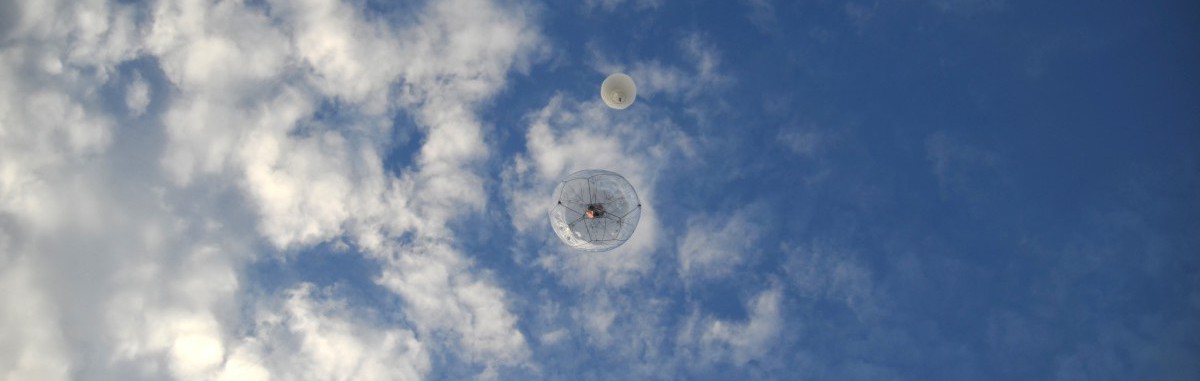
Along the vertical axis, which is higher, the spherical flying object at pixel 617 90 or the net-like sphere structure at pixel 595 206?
the spherical flying object at pixel 617 90

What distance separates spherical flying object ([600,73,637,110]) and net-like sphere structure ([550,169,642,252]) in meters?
2.48

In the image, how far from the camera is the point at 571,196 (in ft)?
72.0

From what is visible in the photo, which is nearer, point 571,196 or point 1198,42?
point 571,196

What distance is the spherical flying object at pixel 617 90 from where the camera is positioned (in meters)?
22.5

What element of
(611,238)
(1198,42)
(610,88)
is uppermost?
(1198,42)

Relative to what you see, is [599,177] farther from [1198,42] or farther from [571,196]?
[1198,42]

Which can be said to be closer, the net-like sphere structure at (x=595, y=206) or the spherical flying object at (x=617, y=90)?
the net-like sphere structure at (x=595, y=206)

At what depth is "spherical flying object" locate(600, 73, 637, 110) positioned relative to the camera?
2254 centimetres

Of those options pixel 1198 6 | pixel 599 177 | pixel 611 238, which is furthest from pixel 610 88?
pixel 1198 6

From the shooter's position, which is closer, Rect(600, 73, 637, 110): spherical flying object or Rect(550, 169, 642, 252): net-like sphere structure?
Rect(550, 169, 642, 252): net-like sphere structure

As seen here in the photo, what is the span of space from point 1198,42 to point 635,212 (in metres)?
22.6

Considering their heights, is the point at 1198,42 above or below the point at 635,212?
above

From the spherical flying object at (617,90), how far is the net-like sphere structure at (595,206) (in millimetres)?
2480

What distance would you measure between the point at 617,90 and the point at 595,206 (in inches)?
153
